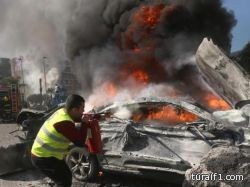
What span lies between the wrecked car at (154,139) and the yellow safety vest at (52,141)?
154 cm

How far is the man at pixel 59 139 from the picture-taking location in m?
4.46

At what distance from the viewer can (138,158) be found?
6.41 m

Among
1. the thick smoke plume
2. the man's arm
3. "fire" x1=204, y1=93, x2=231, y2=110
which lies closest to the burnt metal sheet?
"fire" x1=204, y1=93, x2=231, y2=110

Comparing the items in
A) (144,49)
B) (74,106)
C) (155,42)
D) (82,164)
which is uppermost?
(155,42)

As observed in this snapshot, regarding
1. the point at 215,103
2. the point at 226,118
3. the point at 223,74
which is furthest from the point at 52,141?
the point at 215,103

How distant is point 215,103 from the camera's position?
9.93m

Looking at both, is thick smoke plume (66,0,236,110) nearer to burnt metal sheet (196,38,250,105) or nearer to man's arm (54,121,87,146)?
burnt metal sheet (196,38,250,105)

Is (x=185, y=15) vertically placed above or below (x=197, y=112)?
above

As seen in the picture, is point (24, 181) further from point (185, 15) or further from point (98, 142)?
point (185, 15)

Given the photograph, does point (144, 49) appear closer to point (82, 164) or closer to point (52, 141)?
point (82, 164)

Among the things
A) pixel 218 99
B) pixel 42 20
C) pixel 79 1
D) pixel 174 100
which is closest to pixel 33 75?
pixel 42 20

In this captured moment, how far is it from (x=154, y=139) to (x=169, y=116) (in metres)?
0.57

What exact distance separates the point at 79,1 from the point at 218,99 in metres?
7.90

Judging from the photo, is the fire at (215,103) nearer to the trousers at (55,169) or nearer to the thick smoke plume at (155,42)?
the thick smoke plume at (155,42)
